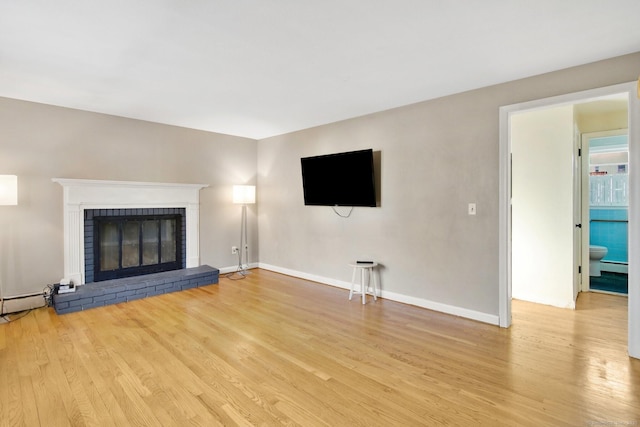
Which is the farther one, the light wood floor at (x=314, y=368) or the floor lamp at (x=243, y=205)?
the floor lamp at (x=243, y=205)

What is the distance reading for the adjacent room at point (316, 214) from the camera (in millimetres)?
2012

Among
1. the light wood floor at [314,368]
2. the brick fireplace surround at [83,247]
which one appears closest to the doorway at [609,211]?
the light wood floor at [314,368]

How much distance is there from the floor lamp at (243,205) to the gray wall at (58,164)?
16.7 inches

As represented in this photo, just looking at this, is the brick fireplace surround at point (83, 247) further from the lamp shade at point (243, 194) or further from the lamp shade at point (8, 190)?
the lamp shade at point (243, 194)

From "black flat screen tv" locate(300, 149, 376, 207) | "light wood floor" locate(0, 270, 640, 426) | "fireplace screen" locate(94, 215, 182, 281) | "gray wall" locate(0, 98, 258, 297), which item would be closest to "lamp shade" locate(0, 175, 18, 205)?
"gray wall" locate(0, 98, 258, 297)

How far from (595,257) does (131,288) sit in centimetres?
654

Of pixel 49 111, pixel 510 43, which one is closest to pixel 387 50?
pixel 510 43

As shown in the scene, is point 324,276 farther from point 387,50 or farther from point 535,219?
point 387,50

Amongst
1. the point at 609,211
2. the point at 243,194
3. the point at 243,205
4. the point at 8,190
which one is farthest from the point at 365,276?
the point at 609,211

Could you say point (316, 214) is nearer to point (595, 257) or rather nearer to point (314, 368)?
point (314, 368)

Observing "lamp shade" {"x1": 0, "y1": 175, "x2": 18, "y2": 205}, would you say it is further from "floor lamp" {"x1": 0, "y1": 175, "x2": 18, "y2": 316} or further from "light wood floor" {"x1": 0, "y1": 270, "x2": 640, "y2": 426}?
"light wood floor" {"x1": 0, "y1": 270, "x2": 640, "y2": 426}

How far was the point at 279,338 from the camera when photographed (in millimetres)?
2885

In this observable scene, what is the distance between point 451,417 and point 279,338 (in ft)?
4.96

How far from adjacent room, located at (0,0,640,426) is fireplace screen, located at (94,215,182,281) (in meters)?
0.03
